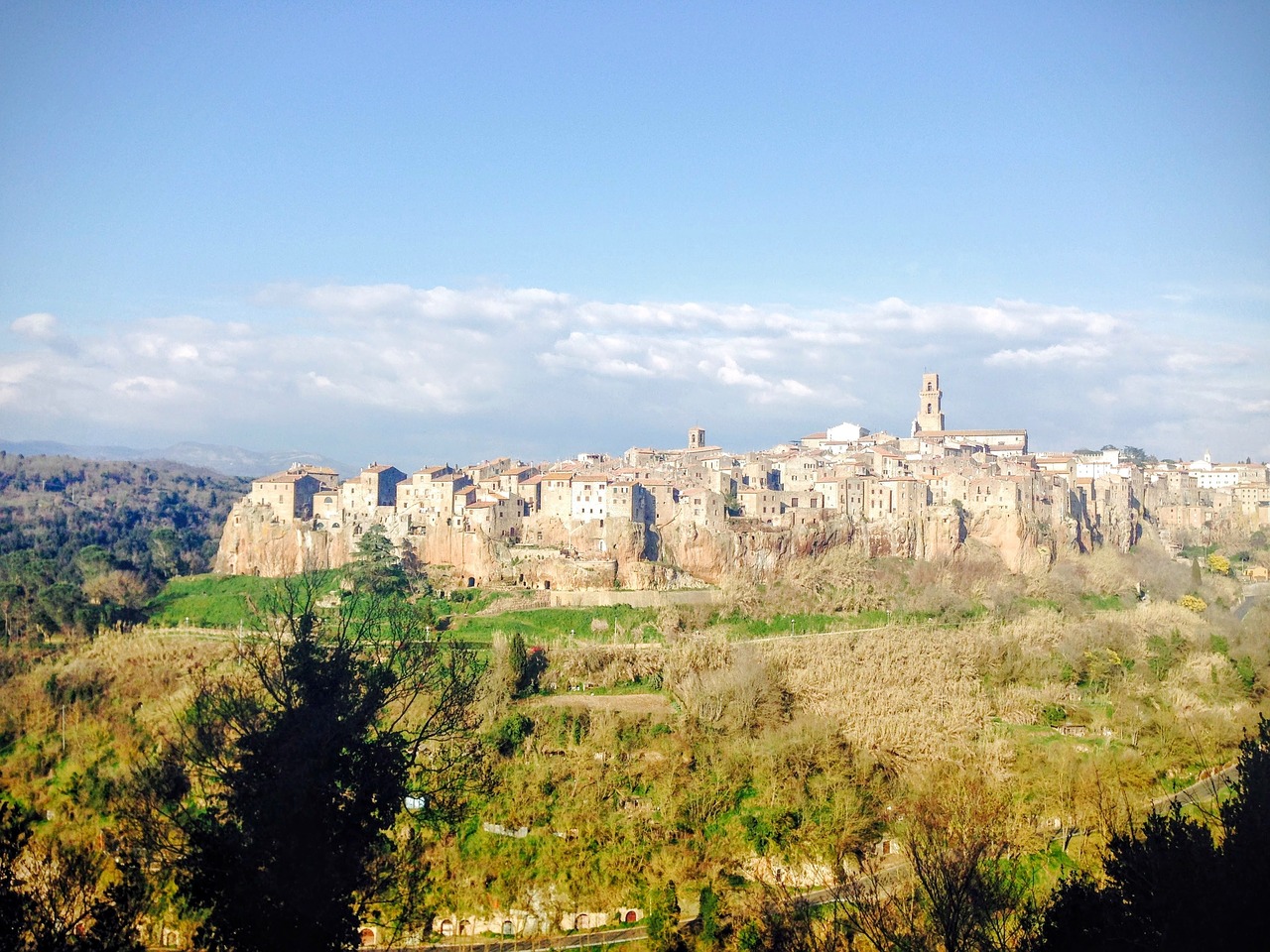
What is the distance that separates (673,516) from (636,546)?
335cm

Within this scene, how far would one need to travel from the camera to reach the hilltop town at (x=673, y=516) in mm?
41875

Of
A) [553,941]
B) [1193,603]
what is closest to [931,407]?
[1193,603]

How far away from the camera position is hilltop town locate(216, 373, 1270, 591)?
41875 mm

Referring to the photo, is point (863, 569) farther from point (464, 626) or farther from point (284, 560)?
point (284, 560)

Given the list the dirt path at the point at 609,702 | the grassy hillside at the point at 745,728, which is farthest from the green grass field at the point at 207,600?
the dirt path at the point at 609,702

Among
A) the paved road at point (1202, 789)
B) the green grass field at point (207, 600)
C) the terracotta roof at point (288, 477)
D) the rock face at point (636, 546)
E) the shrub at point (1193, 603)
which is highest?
the terracotta roof at point (288, 477)

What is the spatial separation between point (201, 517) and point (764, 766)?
6022cm

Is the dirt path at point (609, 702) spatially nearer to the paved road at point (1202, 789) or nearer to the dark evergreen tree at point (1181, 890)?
the paved road at point (1202, 789)

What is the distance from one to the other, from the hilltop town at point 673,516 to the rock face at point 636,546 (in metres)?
0.06

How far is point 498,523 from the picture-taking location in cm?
4369

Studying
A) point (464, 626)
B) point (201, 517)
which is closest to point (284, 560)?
point (464, 626)

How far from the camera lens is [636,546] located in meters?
41.7

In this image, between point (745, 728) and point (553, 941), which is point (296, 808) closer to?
point (553, 941)

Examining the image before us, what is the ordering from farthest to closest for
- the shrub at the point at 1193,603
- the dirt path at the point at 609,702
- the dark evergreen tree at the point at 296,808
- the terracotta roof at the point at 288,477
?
1. the terracotta roof at the point at 288,477
2. the shrub at the point at 1193,603
3. the dirt path at the point at 609,702
4. the dark evergreen tree at the point at 296,808
